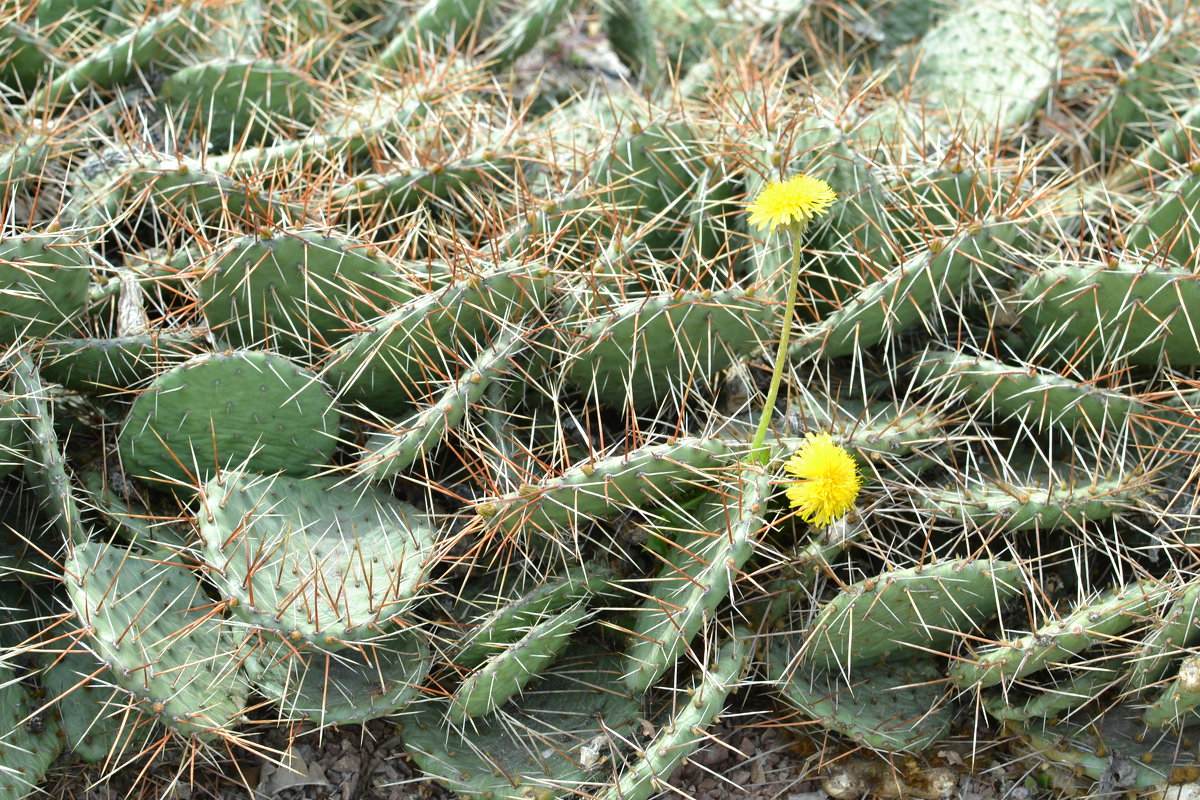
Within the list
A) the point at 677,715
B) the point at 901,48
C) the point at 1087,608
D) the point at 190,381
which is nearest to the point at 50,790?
the point at 190,381

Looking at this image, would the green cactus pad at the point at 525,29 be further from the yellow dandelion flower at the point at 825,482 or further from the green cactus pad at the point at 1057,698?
the green cactus pad at the point at 1057,698

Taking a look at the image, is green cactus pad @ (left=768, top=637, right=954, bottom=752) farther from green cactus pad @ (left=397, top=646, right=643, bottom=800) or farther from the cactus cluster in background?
green cactus pad @ (left=397, top=646, right=643, bottom=800)

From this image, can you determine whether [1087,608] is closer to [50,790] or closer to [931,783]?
[931,783]

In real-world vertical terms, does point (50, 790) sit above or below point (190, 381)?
below

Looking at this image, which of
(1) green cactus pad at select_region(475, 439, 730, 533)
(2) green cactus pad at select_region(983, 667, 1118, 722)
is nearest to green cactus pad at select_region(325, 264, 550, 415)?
(1) green cactus pad at select_region(475, 439, 730, 533)

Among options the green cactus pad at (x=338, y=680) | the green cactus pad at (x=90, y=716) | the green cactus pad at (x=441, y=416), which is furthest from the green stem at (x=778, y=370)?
the green cactus pad at (x=90, y=716)

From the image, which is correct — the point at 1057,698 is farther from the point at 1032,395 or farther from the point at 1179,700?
the point at 1032,395
